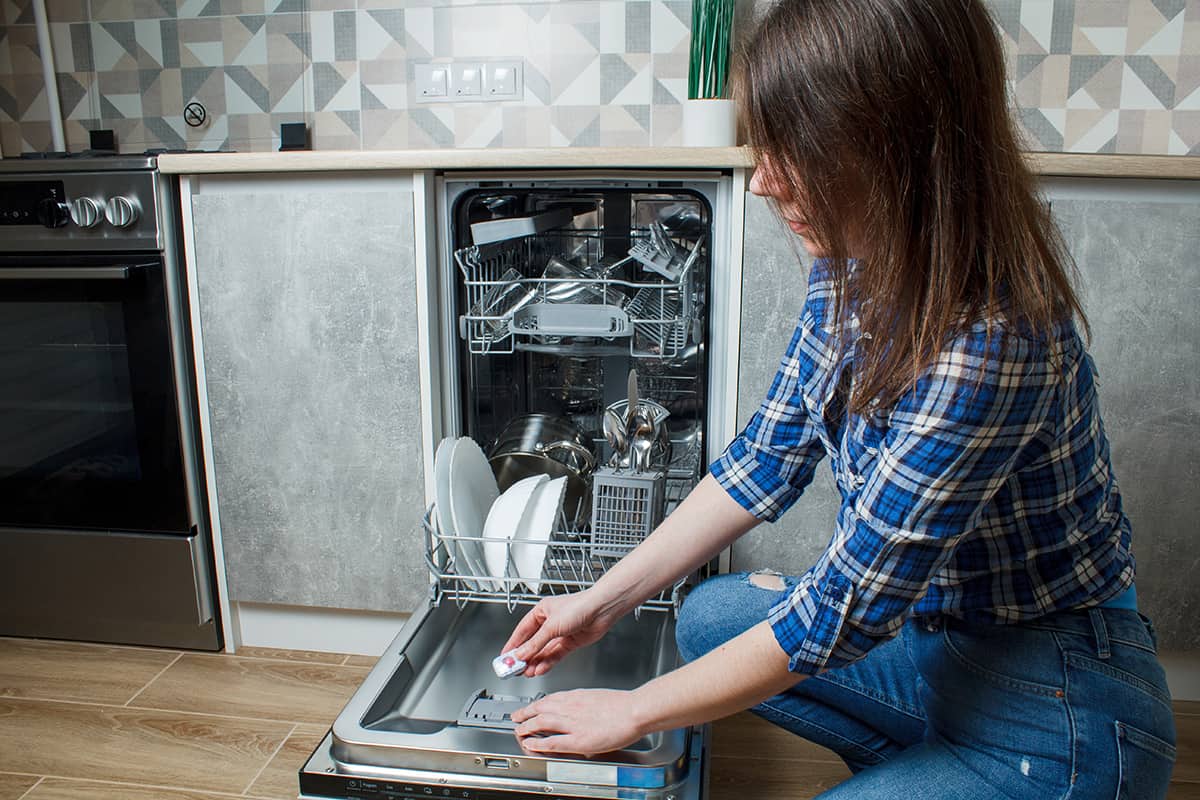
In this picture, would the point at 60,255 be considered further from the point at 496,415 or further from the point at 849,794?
the point at 849,794

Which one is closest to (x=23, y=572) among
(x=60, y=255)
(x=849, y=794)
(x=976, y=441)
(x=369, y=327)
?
(x=60, y=255)

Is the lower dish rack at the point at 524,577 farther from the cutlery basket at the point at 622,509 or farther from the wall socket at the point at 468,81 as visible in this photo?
the wall socket at the point at 468,81

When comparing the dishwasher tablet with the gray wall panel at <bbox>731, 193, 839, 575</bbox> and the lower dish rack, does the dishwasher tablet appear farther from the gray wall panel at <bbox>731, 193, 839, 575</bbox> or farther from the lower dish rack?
the gray wall panel at <bbox>731, 193, 839, 575</bbox>

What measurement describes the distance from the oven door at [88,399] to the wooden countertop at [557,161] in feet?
0.72

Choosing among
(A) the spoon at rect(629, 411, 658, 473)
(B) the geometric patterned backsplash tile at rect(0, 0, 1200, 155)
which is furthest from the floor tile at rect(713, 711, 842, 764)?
(B) the geometric patterned backsplash tile at rect(0, 0, 1200, 155)

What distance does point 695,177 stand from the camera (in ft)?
4.52

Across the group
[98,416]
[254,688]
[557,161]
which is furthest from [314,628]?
[557,161]

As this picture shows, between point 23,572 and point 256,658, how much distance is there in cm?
46

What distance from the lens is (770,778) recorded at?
135 centimetres

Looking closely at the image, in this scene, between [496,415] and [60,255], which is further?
[496,415]

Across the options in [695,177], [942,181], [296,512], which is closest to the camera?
[942,181]

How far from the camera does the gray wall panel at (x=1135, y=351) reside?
133cm

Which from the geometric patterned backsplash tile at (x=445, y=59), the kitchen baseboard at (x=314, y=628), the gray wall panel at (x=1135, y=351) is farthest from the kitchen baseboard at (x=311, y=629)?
the geometric patterned backsplash tile at (x=445, y=59)

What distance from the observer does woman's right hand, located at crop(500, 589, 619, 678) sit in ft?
3.26
